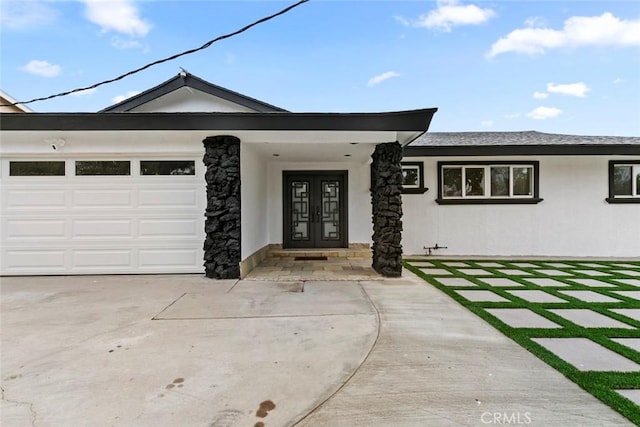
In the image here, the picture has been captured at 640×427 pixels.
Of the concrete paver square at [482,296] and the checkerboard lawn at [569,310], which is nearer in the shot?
the checkerboard lawn at [569,310]

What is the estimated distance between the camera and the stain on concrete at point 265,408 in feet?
6.25

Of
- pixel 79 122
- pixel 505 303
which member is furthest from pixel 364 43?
pixel 505 303

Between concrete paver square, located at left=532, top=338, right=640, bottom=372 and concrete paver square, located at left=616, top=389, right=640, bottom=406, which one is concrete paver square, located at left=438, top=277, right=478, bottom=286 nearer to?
concrete paver square, located at left=532, top=338, right=640, bottom=372

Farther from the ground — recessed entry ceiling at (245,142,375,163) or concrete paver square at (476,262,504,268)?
recessed entry ceiling at (245,142,375,163)

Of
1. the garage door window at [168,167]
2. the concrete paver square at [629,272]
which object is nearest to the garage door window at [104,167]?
the garage door window at [168,167]

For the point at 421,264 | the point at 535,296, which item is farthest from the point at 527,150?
the point at 535,296

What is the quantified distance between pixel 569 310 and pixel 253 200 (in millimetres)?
5703

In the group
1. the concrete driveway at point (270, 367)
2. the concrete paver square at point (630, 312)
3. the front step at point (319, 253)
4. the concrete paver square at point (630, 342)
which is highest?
the front step at point (319, 253)

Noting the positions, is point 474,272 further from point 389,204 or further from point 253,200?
point 253,200

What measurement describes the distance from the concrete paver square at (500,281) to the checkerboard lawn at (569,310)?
17 millimetres

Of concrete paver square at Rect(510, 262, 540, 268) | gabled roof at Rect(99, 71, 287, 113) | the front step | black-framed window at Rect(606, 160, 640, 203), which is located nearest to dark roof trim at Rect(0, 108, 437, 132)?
gabled roof at Rect(99, 71, 287, 113)

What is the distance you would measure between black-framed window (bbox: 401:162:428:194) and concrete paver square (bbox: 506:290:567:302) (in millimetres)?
4031

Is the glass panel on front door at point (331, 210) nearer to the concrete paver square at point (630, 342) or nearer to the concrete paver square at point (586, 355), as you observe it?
the concrete paver square at point (586, 355)

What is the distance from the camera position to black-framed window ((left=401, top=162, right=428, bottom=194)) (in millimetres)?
8484
